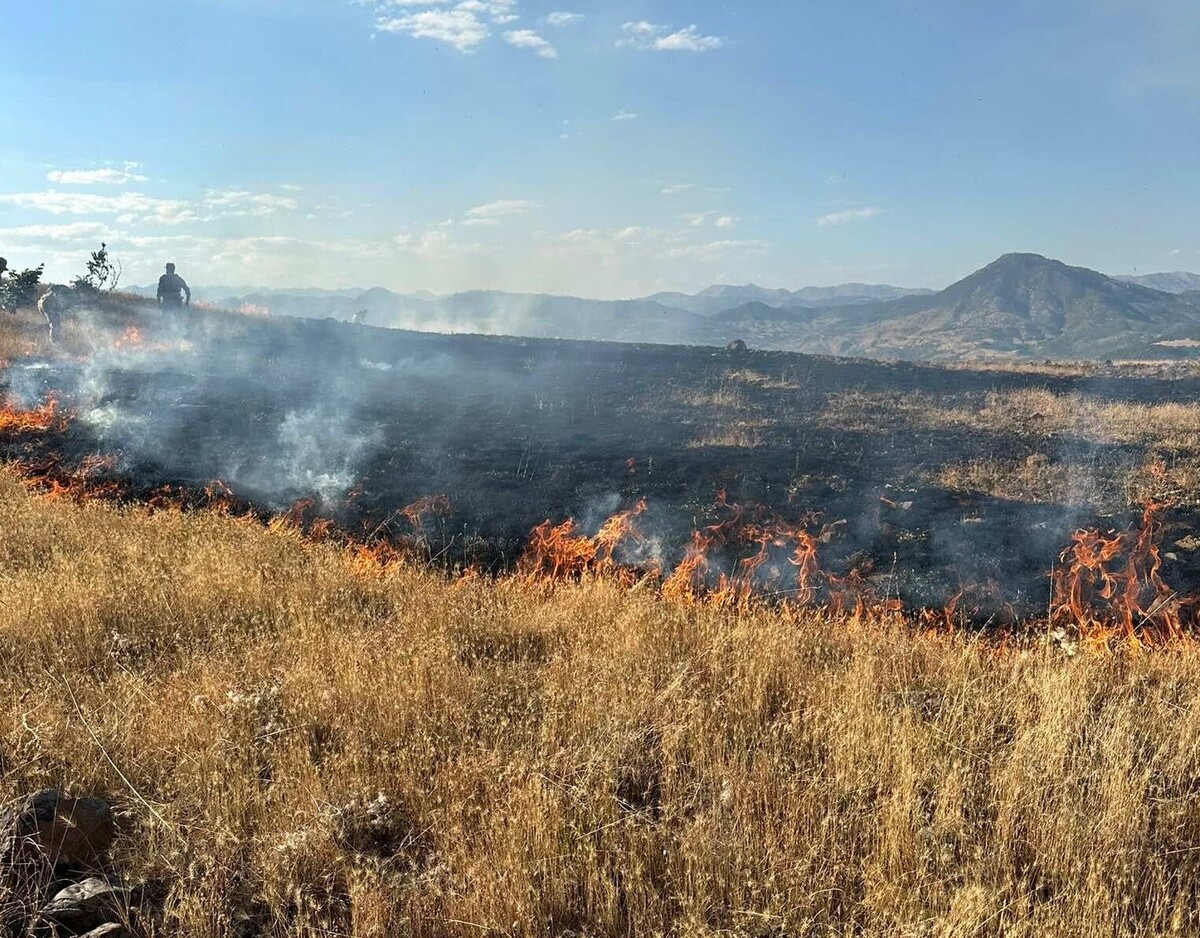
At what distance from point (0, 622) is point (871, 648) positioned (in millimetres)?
5974

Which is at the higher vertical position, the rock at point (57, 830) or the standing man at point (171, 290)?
the standing man at point (171, 290)

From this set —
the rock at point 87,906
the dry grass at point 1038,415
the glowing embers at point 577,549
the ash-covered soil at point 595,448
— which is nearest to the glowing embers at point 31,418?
the ash-covered soil at point 595,448

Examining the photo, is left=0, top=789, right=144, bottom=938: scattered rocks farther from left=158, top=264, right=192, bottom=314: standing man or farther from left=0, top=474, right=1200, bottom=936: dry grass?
left=158, top=264, right=192, bottom=314: standing man

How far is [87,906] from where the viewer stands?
248cm

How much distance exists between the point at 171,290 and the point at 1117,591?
65.6ft

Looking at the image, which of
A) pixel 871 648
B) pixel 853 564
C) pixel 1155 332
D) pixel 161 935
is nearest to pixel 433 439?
pixel 853 564

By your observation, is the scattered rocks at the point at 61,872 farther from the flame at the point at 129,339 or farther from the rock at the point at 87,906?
the flame at the point at 129,339

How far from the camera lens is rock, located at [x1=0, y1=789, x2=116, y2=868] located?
2.66 meters

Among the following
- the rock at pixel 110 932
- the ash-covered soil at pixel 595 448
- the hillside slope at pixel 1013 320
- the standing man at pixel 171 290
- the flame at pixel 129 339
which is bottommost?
the rock at pixel 110 932

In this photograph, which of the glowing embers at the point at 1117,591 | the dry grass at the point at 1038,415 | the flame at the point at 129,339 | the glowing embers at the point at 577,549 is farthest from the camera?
the flame at the point at 129,339

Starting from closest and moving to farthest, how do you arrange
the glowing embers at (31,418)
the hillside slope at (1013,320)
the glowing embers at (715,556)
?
1. the glowing embers at (715,556)
2. the glowing embers at (31,418)
3. the hillside slope at (1013,320)

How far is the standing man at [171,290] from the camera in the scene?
17.5 m

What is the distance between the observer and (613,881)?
8.75 ft

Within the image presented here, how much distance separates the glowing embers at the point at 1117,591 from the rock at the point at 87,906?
6848 mm
